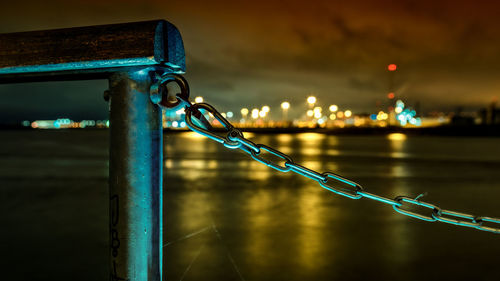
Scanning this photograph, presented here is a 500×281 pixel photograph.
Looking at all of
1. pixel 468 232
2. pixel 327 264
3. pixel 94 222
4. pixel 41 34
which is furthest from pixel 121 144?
pixel 468 232

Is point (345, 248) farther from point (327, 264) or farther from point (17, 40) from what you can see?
point (17, 40)

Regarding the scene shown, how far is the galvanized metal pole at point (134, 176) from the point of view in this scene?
52.9 inches

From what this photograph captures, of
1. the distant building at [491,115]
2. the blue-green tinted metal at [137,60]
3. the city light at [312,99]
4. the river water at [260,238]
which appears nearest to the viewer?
the blue-green tinted metal at [137,60]

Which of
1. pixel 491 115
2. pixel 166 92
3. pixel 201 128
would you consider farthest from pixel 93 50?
pixel 491 115

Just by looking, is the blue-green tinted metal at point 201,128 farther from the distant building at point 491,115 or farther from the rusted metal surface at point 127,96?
the distant building at point 491,115

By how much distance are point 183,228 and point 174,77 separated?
4.42 metres

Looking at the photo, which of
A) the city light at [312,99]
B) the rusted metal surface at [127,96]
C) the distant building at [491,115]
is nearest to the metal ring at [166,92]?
the rusted metal surface at [127,96]

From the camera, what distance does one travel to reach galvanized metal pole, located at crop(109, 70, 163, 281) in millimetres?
1344

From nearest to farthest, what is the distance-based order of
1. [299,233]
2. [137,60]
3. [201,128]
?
[137,60] < [201,128] < [299,233]

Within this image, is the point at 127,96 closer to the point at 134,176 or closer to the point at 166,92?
the point at 166,92

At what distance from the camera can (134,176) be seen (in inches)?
53.4

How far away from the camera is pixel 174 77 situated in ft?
4.41

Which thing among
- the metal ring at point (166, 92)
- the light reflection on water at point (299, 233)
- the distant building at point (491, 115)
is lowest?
the light reflection on water at point (299, 233)

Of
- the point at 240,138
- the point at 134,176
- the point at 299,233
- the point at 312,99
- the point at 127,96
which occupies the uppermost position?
the point at 312,99
